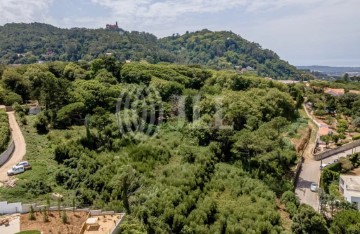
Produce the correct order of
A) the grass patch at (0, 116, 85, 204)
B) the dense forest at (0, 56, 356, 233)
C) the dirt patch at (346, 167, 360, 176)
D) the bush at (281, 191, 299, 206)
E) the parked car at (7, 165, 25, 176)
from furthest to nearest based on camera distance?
1. the dirt patch at (346, 167, 360, 176)
2. the bush at (281, 191, 299, 206)
3. the parked car at (7, 165, 25, 176)
4. the dense forest at (0, 56, 356, 233)
5. the grass patch at (0, 116, 85, 204)

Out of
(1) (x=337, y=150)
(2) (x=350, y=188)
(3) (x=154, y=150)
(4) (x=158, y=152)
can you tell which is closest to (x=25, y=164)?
(3) (x=154, y=150)

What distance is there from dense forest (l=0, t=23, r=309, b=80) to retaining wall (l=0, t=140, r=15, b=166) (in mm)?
64776

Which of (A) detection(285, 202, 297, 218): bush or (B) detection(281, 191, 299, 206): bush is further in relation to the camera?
(B) detection(281, 191, 299, 206): bush

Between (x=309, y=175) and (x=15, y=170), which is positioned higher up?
(x=15, y=170)

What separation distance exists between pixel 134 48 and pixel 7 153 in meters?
89.4

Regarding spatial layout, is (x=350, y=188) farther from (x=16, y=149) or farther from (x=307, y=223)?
(x=16, y=149)

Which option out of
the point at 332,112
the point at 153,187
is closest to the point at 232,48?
the point at 332,112

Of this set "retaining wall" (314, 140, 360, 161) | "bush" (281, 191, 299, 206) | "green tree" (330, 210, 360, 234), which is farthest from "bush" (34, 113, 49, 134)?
"retaining wall" (314, 140, 360, 161)

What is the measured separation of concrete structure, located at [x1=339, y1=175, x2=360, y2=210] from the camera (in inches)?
937

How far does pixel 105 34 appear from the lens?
394ft

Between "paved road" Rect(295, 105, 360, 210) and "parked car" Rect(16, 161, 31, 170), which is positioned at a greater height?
"parked car" Rect(16, 161, 31, 170)

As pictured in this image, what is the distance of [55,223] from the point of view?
1506 centimetres

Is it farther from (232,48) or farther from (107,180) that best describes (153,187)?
(232,48)

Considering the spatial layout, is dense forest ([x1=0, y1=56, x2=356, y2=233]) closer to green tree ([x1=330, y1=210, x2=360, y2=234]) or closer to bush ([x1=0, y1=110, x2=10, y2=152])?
green tree ([x1=330, y1=210, x2=360, y2=234])
